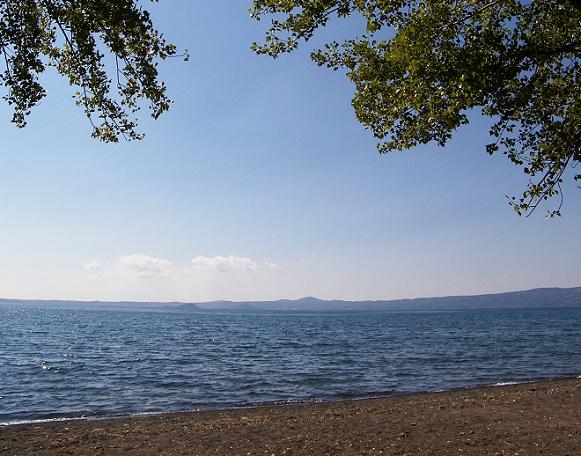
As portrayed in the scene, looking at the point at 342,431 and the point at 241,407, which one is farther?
the point at 241,407

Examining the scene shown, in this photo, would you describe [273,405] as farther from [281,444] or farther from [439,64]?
[439,64]

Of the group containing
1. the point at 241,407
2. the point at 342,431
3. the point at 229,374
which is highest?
the point at 342,431

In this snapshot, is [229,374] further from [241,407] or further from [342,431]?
[342,431]

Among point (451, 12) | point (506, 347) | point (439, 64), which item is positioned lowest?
point (506, 347)

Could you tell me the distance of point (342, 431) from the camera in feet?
49.5

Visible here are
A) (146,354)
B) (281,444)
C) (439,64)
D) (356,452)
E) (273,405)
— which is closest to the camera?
(439,64)

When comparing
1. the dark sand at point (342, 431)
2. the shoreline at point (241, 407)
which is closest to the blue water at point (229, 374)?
the shoreline at point (241, 407)

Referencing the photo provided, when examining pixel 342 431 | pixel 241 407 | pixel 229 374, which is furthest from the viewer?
pixel 229 374

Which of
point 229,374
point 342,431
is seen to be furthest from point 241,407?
point 229,374

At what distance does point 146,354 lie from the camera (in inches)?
1839

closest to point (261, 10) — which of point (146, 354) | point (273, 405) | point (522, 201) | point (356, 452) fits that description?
point (522, 201)

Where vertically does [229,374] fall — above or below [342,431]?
below

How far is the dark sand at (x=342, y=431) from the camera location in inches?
508

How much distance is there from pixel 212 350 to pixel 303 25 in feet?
147
